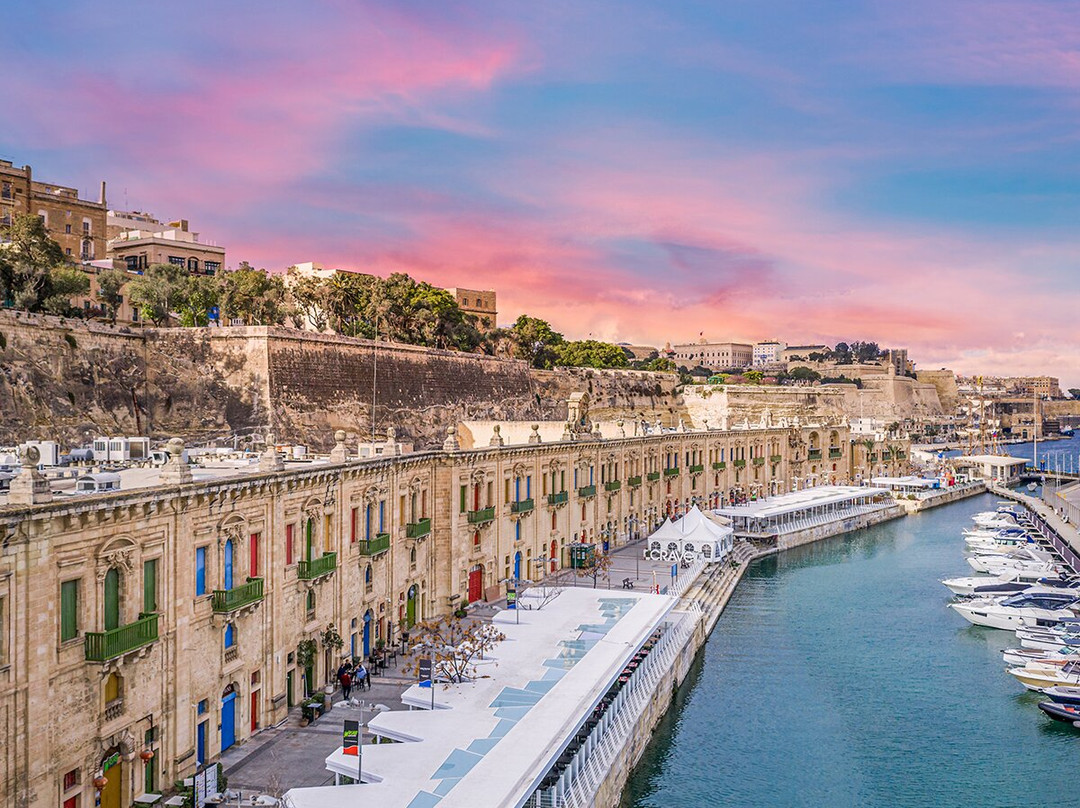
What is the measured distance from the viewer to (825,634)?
133 feet

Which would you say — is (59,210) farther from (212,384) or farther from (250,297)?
(212,384)

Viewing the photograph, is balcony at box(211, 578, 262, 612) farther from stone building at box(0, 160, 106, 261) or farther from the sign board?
stone building at box(0, 160, 106, 261)

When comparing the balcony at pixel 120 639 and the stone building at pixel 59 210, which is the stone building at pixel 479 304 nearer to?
the stone building at pixel 59 210

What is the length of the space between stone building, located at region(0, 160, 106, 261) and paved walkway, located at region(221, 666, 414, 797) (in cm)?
5664

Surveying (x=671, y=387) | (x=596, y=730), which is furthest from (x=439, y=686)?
(x=671, y=387)

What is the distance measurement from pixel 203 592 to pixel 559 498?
25495 mm

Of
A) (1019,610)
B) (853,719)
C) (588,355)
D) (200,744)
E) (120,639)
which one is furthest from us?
(588,355)

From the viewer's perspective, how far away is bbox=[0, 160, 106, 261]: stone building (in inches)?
2734

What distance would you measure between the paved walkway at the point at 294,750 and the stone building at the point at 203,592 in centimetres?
50

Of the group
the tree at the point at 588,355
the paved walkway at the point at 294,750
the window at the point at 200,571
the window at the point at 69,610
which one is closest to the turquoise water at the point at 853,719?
the paved walkway at the point at 294,750

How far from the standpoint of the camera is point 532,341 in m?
103

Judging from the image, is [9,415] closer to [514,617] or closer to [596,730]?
[514,617]

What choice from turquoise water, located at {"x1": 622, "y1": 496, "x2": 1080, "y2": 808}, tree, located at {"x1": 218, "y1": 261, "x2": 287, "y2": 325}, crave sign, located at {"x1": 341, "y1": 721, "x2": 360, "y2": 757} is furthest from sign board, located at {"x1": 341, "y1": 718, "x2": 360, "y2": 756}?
tree, located at {"x1": 218, "y1": 261, "x2": 287, "y2": 325}

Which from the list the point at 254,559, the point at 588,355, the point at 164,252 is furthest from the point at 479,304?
the point at 254,559
